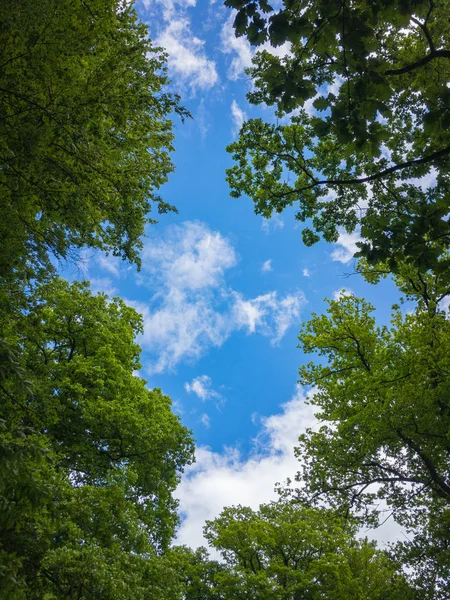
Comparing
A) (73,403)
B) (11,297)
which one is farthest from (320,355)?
(11,297)

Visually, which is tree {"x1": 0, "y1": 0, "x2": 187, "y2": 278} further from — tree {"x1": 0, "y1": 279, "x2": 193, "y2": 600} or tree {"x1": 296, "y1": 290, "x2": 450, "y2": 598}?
tree {"x1": 296, "y1": 290, "x2": 450, "y2": 598}

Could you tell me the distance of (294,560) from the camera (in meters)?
22.7

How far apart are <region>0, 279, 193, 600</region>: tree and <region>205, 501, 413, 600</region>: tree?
7.12m

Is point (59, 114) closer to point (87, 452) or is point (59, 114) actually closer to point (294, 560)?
point (87, 452)

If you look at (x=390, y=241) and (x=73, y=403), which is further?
(x=73, y=403)

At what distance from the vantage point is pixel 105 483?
551 inches

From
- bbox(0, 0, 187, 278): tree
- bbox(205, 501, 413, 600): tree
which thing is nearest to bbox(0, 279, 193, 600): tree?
bbox(0, 0, 187, 278): tree

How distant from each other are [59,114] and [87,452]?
11.2 m

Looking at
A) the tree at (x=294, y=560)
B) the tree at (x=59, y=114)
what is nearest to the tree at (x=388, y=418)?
the tree at (x=294, y=560)

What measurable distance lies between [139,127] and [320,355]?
11.6 metres

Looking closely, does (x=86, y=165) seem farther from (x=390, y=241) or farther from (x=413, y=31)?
(x=413, y=31)

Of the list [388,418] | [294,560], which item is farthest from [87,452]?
[294,560]

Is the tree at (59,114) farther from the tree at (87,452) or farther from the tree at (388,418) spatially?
the tree at (388,418)

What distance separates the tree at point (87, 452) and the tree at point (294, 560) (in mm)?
7124
